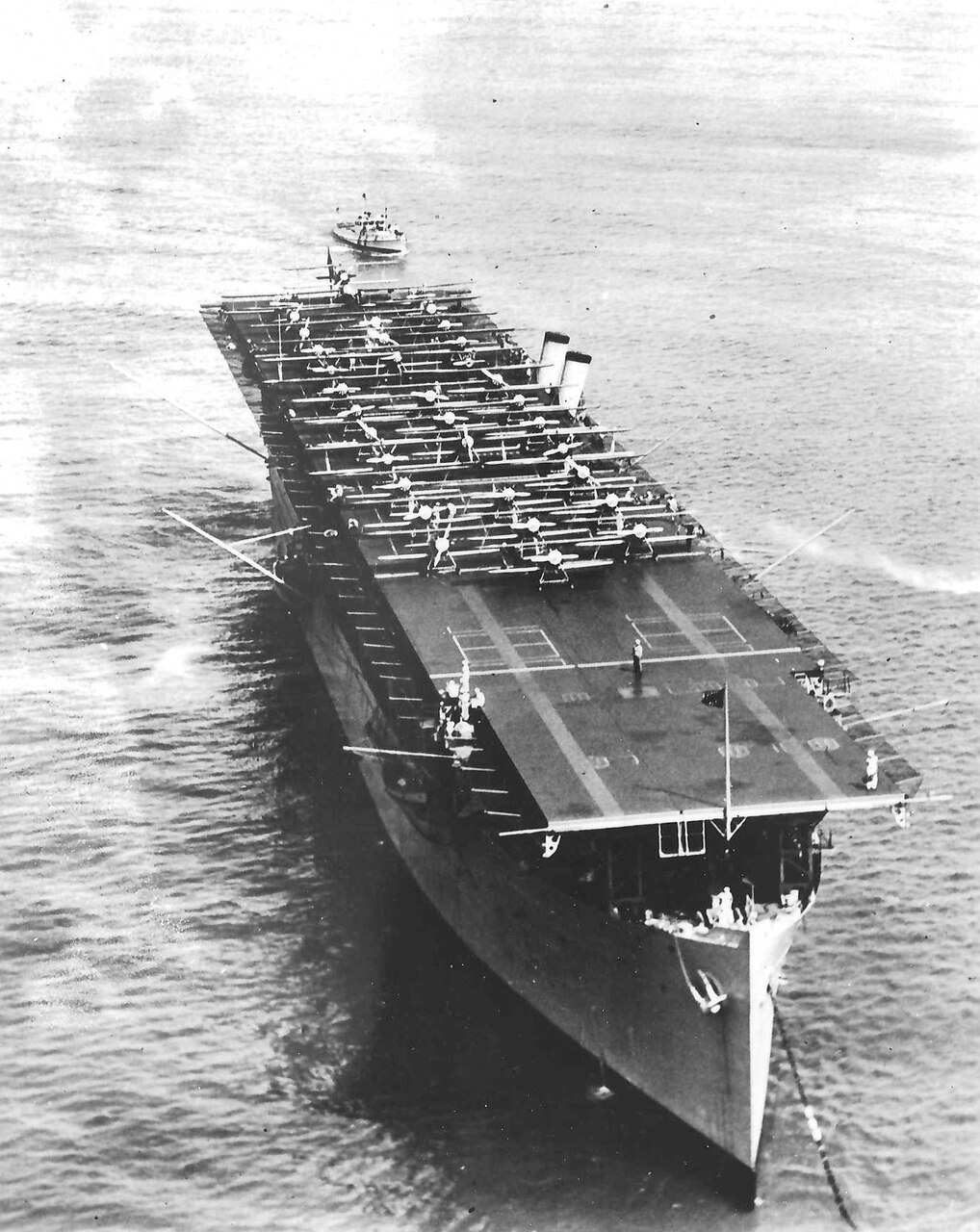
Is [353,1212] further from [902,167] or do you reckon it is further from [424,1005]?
[902,167]

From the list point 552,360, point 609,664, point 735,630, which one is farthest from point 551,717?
point 552,360

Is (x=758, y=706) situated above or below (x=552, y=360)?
below

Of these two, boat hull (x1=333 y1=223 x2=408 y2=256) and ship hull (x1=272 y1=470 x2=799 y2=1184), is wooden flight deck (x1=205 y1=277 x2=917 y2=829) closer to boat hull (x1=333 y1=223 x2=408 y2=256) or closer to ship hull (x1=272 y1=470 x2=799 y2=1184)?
ship hull (x1=272 y1=470 x2=799 y2=1184)

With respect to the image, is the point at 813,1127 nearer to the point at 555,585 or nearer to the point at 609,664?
the point at 609,664

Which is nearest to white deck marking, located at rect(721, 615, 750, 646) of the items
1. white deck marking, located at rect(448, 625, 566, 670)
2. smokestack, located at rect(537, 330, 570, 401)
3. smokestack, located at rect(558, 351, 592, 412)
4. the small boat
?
white deck marking, located at rect(448, 625, 566, 670)

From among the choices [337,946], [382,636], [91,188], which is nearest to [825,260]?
[91,188]

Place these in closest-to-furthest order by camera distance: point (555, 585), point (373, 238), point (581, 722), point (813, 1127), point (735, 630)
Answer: point (813, 1127) → point (581, 722) → point (735, 630) → point (555, 585) → point (373, 238)

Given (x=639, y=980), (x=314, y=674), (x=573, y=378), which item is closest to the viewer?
(x=639, y=980)
